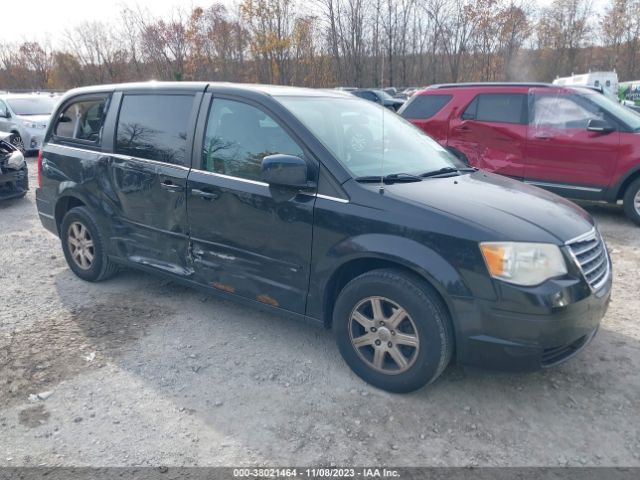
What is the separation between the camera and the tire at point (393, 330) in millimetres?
2873

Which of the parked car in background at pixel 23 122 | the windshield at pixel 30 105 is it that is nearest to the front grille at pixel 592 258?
the parked car in background at pixel 23 122

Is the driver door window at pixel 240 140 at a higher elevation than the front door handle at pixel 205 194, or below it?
higher

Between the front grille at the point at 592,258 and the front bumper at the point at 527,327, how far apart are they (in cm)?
12

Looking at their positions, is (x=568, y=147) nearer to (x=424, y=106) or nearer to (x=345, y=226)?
(x=424, y=106)

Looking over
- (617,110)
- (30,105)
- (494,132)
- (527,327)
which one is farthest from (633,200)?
(30,105)

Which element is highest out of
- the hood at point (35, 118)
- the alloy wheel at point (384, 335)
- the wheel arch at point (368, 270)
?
the hood at point (35, 118)

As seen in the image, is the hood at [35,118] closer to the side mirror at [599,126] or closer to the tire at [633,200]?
the side mirror at [599,126]

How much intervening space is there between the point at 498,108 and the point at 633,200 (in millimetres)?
2302

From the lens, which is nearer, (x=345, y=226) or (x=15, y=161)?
(x=345, y=226)

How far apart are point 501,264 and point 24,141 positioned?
1430 centimetres

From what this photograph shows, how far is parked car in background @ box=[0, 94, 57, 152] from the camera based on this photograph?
13.5 meters

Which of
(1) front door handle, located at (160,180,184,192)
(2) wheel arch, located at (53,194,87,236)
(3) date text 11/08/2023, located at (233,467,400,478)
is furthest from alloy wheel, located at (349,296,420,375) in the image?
(2) wheel arch, located at (53,194,87,236)

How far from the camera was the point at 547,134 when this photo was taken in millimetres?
7277

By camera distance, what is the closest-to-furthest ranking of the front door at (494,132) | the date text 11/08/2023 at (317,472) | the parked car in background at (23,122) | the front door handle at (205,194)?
the date text 11/08/2023 at (317,472) → the front door handle at (205,194) → the front door at (494,132) → the parked car in background at (23,122)
